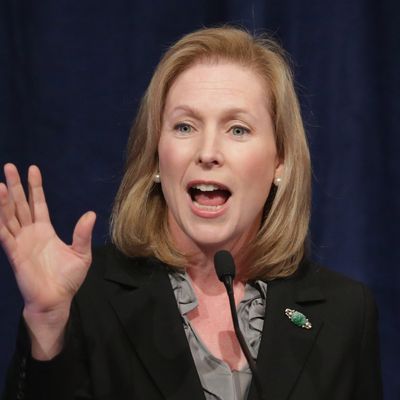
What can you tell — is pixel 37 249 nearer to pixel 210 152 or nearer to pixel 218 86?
pixel 210 152

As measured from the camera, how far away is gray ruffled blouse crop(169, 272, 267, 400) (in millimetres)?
1332

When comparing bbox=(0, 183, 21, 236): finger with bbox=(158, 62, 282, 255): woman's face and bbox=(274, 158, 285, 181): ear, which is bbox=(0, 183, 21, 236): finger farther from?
bbox=(274, 158, 285, 181): ear

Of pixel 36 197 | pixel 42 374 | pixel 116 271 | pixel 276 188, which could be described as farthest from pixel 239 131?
pixel 42 374

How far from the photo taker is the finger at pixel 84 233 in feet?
3.70

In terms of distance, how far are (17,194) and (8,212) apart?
0.03m

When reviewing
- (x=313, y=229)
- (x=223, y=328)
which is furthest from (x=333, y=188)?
(x=223, y=328)

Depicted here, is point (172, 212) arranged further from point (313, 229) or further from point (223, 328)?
point (313, 229)

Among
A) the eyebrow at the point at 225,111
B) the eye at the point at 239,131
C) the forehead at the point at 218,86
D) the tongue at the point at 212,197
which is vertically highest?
the forehead at the point at 218,86

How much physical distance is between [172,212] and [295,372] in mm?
386

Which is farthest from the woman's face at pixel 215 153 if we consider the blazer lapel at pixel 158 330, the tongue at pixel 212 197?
the blazer lapel at pixel 158 330

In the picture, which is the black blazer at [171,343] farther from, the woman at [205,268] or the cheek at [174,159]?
the cheek at [174,159]

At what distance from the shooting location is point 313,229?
2.03m

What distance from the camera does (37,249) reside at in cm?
116

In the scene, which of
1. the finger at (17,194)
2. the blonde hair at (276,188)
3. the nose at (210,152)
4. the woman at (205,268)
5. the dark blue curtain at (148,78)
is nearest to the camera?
the finger at (17,194)
